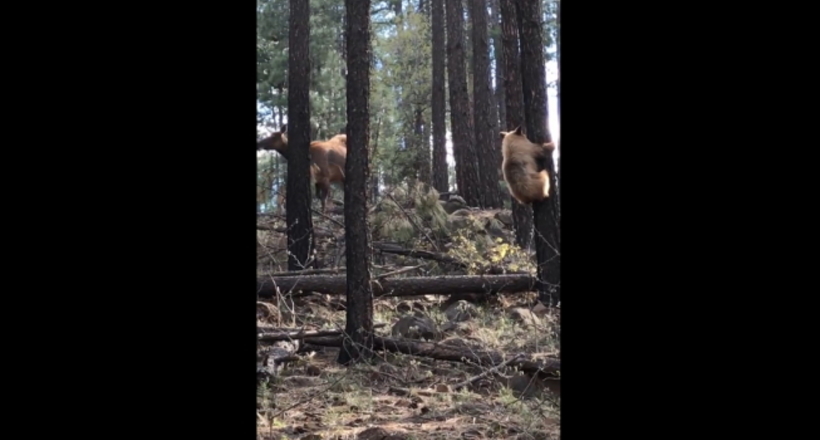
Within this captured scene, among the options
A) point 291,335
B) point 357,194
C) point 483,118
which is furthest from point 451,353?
point 483,118

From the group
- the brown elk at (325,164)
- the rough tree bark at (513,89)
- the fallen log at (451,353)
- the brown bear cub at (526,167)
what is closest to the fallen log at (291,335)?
the fallen log at (451,353)

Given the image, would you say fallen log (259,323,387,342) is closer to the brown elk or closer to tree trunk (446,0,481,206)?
the brown elk

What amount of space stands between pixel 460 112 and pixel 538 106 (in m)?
9.55

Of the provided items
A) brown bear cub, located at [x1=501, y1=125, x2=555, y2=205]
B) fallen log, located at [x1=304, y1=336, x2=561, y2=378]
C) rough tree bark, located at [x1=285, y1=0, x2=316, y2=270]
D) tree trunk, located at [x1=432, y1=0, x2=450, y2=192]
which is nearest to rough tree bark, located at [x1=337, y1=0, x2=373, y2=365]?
fallen log, located at [x1=304, y1=336, x2=561, y2=378]

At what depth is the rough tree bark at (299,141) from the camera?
13.3m

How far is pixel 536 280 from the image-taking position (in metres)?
10.6

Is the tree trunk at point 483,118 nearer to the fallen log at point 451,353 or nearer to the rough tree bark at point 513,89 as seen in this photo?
the rough tree bark at point 513,89

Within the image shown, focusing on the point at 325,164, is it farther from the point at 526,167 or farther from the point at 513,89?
the point at 526,167

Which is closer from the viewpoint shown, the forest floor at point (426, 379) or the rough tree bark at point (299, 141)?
the forest floor at point (426, 379)

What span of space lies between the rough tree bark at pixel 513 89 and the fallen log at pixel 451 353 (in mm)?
4086

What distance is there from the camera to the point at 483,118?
758 inches
